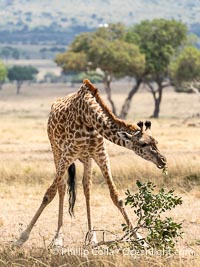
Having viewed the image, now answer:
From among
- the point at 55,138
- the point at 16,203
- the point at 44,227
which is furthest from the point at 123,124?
the point at 16,203

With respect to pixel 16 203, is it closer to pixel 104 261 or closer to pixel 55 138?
pixel 55 138

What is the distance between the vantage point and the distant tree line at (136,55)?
52.2 metres

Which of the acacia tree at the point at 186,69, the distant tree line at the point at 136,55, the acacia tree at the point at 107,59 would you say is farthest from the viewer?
the acacia tree at the point at 186,69

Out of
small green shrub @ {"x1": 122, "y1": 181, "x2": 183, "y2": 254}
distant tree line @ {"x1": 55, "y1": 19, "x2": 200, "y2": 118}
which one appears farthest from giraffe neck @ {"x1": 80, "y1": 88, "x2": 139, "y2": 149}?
distant tree line @ {"x1": 55, "y1": 19, "x2": 200, "y2": 118}

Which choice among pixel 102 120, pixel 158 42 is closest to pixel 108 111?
pixel 102 120

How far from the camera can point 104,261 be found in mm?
7699

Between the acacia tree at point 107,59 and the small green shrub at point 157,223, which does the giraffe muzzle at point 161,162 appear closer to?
the small green shrub at point 157,223

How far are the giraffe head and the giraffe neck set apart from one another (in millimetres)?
60

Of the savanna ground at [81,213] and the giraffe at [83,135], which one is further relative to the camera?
the giraffe at [83,135]

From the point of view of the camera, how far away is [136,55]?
173 ft

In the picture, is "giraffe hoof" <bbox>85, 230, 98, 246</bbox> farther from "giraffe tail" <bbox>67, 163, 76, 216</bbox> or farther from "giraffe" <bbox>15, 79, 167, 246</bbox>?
"giraffe tail" <bbox>67, 163, 76, 216</bbox>

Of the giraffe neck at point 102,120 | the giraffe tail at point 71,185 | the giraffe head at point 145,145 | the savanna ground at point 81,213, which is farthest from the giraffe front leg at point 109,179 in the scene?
the giraffe head at point 145,145

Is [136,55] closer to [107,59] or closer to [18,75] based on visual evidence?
[107,59]

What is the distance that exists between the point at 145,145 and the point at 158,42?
48.1 m
